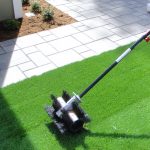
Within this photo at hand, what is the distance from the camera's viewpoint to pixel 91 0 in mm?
8578


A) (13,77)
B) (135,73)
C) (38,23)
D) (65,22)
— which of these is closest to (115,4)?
(65,22)

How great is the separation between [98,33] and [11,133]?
3.43 metres

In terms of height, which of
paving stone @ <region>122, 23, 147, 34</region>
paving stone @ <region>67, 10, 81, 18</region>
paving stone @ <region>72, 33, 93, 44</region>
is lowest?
paving stone @ <region>72, 33, 93, 44</region>

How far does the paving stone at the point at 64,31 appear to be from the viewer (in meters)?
6.81

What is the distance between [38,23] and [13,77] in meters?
2.24

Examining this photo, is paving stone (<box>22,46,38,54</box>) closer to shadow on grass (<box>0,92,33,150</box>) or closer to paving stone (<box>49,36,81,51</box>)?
paving stone (<box>49,36,81,51</box>)

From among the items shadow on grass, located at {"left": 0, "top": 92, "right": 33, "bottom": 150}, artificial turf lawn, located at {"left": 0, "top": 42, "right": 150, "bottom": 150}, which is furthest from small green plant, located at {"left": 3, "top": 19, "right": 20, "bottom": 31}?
shadow on grass, located at {"left": 0, "top": 92, "right": 33, "bottom": 150}

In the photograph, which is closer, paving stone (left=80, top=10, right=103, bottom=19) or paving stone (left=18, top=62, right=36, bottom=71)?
paving stone (left=18, top=62, right=36, bottom=71)

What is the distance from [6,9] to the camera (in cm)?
720

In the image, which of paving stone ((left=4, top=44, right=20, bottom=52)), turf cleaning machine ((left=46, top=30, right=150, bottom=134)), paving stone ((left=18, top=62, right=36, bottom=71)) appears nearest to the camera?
turf cleaning machine ((left=46, top=30, right=150, bottom=134))

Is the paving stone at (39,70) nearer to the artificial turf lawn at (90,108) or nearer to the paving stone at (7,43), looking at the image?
the artificial turf lawn at (90,108)

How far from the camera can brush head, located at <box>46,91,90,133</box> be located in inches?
156

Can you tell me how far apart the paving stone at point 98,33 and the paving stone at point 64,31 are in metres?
0.30

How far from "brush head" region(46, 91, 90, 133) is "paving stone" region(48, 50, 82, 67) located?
165 cm
